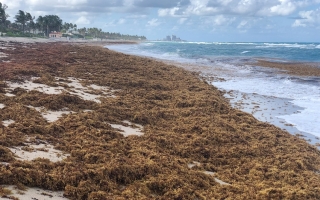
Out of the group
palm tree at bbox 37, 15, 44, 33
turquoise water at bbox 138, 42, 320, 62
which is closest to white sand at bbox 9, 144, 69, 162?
turquoise water at bbox 138, 42, 320, 62

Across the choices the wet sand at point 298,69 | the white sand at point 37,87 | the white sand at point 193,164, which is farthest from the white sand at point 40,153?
the wet sand at point 298,69

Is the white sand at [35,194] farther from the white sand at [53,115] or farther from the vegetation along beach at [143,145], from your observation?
the white sand at [53,115]

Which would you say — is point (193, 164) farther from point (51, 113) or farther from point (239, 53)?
point (239, 53)

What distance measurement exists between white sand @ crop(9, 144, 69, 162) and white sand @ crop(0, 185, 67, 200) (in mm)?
1129

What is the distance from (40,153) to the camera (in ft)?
18.8

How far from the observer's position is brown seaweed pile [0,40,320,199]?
498cm

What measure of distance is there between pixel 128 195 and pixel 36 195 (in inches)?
51.4

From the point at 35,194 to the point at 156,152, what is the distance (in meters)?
2.95

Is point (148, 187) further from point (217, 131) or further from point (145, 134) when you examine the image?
point (217, 131)

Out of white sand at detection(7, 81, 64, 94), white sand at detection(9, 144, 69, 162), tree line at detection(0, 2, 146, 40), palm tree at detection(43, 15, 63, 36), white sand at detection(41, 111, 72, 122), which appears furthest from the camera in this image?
palm tree at detection(43, 15, 63, 36)

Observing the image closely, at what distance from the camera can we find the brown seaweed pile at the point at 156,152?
196 inches

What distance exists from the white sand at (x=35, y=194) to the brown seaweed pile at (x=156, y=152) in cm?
11

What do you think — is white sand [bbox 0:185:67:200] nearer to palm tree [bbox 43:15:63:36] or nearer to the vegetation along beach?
the vegetation along beach

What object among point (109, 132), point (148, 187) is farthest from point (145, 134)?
point (148, 187)
